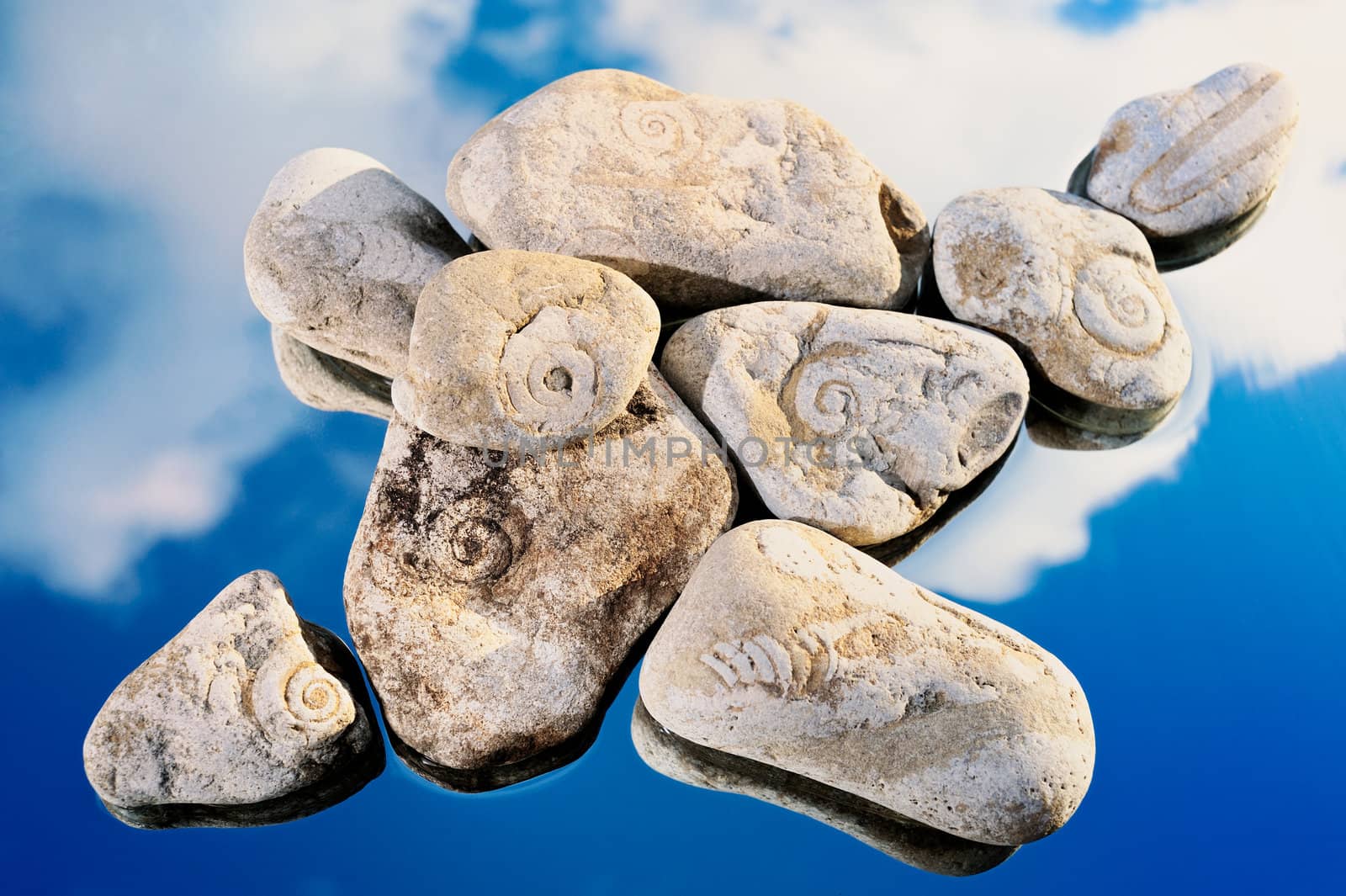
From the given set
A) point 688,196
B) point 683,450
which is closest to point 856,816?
point 683,450

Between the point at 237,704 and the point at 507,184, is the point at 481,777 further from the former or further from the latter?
the point at 507,184

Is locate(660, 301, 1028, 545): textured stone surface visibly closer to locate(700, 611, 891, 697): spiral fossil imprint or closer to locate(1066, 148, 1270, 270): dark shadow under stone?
locate(700, 611, 891, 697): spiral fossil imprint

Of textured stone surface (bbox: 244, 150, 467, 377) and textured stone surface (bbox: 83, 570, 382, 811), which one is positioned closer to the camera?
textured stone surface (bbox: 83, 570, 382, 811)

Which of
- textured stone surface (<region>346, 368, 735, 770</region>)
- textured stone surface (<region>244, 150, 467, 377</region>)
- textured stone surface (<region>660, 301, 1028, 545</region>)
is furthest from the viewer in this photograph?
textured stone surface (<region>244, 150, 467, 377</region>)

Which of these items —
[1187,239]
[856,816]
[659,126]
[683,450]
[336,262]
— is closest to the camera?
[856,816]

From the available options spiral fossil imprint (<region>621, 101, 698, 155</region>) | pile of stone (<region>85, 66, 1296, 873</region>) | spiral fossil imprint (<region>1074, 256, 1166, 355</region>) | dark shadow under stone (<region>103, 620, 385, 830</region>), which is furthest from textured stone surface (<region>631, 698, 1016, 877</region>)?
spiral fossil imprint (<region>621, 101, 698, 155</region>)

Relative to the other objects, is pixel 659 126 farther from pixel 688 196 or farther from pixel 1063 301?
pixel 1063 301

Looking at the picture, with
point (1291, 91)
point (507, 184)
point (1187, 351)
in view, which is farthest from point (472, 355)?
point (1291, 91)
